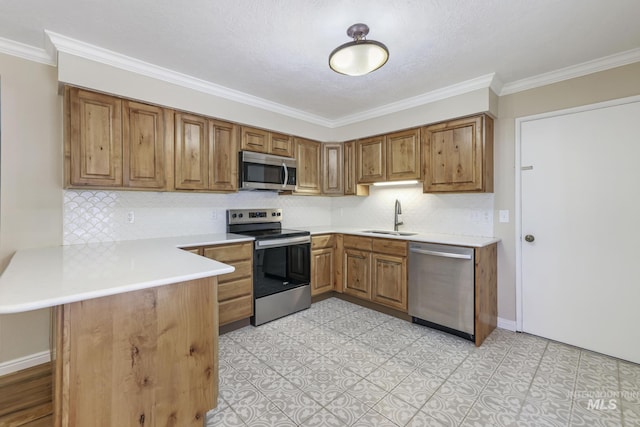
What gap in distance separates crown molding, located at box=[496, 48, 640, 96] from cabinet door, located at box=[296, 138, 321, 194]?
224 cm

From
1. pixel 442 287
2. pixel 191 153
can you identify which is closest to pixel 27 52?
pixel 191 153

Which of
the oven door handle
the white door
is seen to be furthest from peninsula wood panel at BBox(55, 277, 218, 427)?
the white door

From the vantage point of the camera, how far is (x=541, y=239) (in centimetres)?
274

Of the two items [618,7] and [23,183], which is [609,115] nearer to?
[618,7]

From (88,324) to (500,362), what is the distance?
2.78 meters

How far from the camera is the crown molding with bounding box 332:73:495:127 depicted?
2.76m

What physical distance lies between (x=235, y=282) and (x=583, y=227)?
3219 millimetres

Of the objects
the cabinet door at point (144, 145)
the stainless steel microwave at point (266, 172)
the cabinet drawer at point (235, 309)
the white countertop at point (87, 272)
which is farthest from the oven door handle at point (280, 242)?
the cabinet door at point (144, 145)

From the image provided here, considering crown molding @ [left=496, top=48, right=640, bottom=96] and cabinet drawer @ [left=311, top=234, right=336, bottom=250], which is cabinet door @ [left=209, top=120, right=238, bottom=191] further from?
crown molding @ [left=496, top=48, right=640, bottom=96]

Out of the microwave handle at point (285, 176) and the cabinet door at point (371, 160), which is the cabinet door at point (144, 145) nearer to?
the microwave handle at point (285, 176)

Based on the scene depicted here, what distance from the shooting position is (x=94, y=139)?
7.59ft

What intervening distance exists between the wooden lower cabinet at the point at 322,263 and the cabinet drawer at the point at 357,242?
194 mm

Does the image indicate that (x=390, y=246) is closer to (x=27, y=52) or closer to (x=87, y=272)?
(x=87, y=272)

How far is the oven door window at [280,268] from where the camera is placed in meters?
3.01
